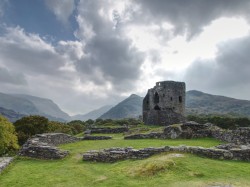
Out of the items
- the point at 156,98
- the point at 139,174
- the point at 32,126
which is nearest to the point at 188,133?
the point at 139,174

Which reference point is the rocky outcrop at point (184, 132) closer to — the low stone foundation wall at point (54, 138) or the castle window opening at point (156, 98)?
the low stone foundation wall at point (54, 138)

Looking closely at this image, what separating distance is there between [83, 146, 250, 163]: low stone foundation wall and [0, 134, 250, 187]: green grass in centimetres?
73

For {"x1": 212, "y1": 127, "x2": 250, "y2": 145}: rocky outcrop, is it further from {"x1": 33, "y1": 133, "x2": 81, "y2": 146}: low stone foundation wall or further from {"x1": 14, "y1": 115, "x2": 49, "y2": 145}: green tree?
{"x1": 14, "y1": 115, "x2": 49, "y2": 145}: green tree

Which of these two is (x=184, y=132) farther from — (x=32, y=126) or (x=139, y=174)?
(x=32, y=126)

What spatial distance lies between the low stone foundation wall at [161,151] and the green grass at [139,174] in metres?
0.73

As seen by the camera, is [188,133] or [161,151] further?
[188,133]

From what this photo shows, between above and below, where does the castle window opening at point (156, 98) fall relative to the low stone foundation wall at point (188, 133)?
above

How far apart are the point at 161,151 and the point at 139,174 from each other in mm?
4226

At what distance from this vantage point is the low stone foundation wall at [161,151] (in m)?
18.1

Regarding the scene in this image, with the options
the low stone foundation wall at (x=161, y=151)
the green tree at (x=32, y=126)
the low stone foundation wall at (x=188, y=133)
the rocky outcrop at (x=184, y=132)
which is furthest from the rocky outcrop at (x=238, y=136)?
the green tree at (x=32, y=126)

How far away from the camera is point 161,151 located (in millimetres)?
18859

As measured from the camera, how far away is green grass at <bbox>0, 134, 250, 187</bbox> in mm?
13841

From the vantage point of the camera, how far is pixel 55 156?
2159cm

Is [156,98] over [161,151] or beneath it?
over
